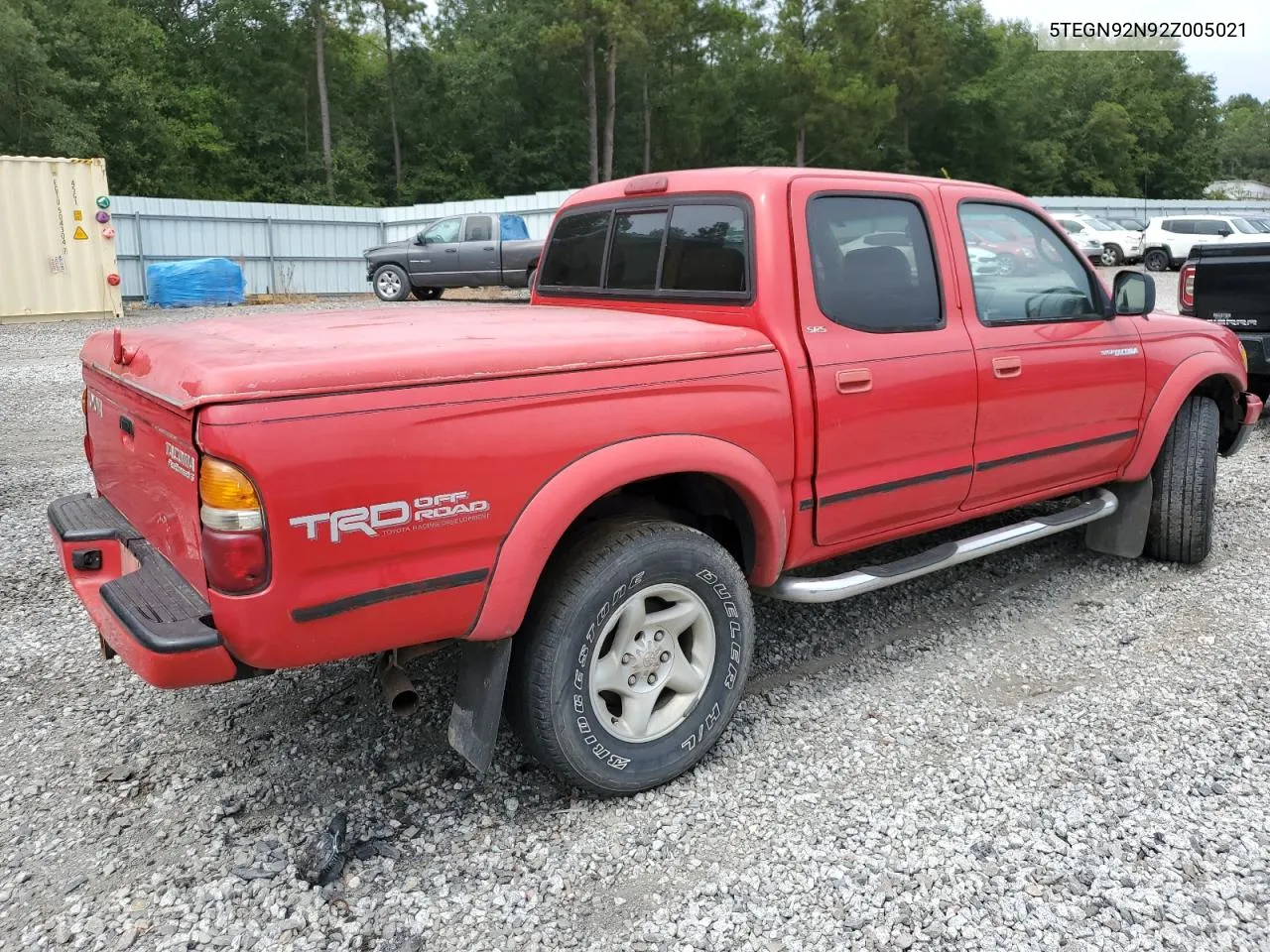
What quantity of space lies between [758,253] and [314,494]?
1.75 meters

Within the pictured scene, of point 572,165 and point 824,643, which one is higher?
point 572,165

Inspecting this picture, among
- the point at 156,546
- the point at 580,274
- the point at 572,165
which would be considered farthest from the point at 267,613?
the point at 572,165

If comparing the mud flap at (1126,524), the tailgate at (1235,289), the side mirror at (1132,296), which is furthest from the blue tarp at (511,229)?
the side mirror at (1132,296)

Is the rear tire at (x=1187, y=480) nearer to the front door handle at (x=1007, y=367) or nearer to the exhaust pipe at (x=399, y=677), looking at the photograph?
the front door handle at (x=1007, y=367)

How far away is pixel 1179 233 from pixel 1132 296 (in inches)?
1062

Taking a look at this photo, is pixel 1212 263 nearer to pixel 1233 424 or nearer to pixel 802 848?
pixel 1233 424

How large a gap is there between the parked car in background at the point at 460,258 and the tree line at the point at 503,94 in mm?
19814

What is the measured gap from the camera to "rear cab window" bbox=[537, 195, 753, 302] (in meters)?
3.47

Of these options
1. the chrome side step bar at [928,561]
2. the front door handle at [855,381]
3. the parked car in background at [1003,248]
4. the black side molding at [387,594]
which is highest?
the parked car in background at [1003,248]

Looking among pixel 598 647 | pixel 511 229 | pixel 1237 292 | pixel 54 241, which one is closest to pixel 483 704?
pixel 598 647

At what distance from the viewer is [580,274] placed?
168 inches

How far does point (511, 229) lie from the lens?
63.4 feet

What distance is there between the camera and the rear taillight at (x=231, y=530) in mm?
2234

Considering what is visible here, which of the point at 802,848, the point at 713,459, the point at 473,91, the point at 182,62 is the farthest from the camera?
the point at 473,91
